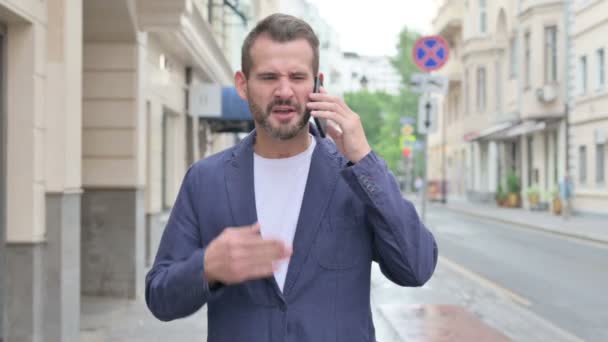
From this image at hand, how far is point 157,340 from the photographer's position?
7.43m

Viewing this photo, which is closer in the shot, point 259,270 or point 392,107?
point 259,270

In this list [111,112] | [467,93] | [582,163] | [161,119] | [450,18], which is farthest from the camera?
[450,18]

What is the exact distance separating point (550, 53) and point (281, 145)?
107ft

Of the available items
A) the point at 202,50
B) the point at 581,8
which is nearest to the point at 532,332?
the point at 202,50

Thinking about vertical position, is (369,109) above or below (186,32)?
above

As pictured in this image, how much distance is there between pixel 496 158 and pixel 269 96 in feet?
144

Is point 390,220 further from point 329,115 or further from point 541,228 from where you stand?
point 541,228

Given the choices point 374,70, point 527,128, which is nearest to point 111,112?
point 527,128

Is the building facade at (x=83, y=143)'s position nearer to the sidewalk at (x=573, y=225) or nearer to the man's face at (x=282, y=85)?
the man's face at (x=282, y=85)

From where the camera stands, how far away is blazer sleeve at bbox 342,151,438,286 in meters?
2.16

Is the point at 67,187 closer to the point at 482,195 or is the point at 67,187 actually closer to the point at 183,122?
the point at 183,122

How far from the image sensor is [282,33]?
7.28 ft

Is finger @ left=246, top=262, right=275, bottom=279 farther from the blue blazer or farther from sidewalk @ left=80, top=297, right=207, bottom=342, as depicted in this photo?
sidewalk @ left=80, top=297, right=207, bottom=342

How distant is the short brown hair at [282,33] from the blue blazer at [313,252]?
26cm
